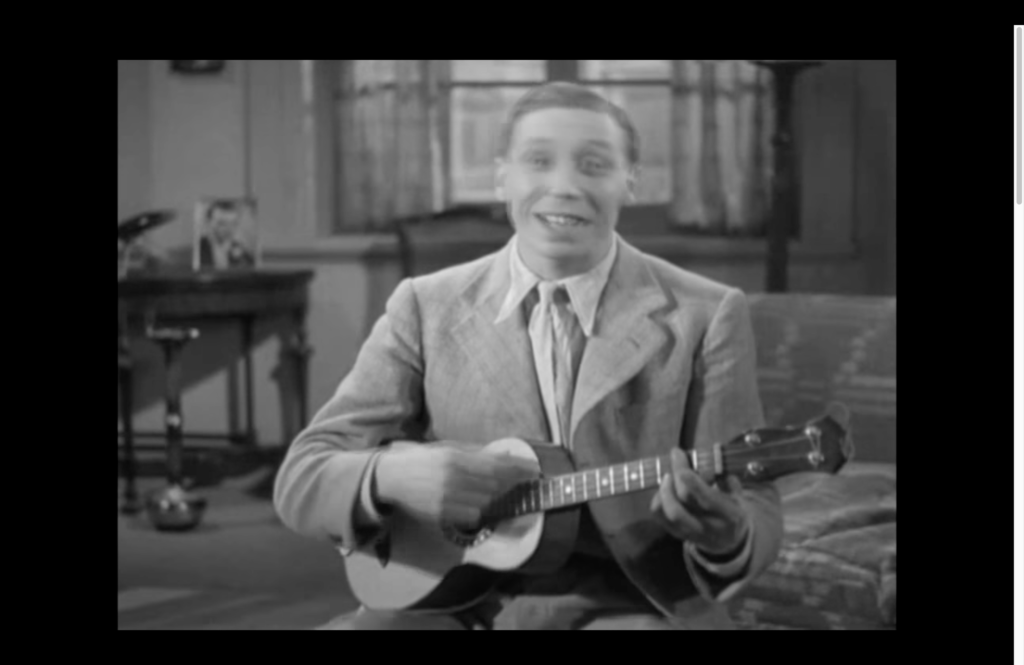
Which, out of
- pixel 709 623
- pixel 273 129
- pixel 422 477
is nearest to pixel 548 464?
pixel 422 477

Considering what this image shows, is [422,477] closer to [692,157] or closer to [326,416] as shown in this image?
[326,416]

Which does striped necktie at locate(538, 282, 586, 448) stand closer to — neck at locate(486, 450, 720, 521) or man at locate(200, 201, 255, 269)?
neck at locate(486, 450, 720, 521)

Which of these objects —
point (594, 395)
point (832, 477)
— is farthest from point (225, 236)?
point (832, 477)

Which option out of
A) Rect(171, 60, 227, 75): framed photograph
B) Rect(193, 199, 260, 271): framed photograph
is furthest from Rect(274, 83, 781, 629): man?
Rect(171, 60, 227, 75): framed photograph

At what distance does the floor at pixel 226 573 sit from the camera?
3.52 m

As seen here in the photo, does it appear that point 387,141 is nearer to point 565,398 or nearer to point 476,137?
point 476,137

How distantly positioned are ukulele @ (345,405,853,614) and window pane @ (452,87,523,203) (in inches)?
21.9

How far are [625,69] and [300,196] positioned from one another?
0.76m

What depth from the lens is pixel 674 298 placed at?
343 centimetres

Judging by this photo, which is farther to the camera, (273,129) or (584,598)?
(273,129)

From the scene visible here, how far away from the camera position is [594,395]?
3.37 metres

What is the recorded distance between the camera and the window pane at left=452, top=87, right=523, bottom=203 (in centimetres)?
350

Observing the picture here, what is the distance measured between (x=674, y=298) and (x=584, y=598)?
2.14 ft
